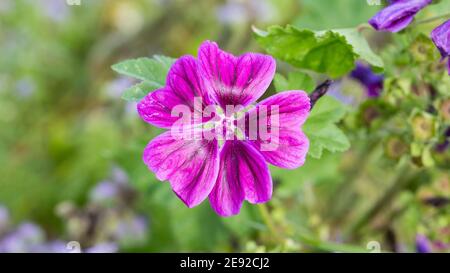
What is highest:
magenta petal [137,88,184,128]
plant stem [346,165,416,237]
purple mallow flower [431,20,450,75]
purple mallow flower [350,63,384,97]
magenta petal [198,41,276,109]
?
purple mallow flower [350,63,384,97]

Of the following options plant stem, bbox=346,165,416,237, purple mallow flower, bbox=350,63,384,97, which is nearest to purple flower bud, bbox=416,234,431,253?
plant stem, bbox=346,165,416,237

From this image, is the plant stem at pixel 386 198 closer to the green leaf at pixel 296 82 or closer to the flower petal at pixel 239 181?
the green leaf at pixel 296 82

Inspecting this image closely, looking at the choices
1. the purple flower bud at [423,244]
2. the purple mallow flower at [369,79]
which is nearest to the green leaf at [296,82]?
the purple mallow flower at [369,79]

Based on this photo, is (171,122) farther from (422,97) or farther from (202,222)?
(202,222)

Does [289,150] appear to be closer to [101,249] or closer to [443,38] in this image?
[443,38]

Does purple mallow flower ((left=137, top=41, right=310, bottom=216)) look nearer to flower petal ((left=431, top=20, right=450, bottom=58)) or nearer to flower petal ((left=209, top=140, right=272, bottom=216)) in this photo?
flower petal ((left=209, top=140, right=272, bottom=216))

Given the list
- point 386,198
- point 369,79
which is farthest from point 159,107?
point 386,198
